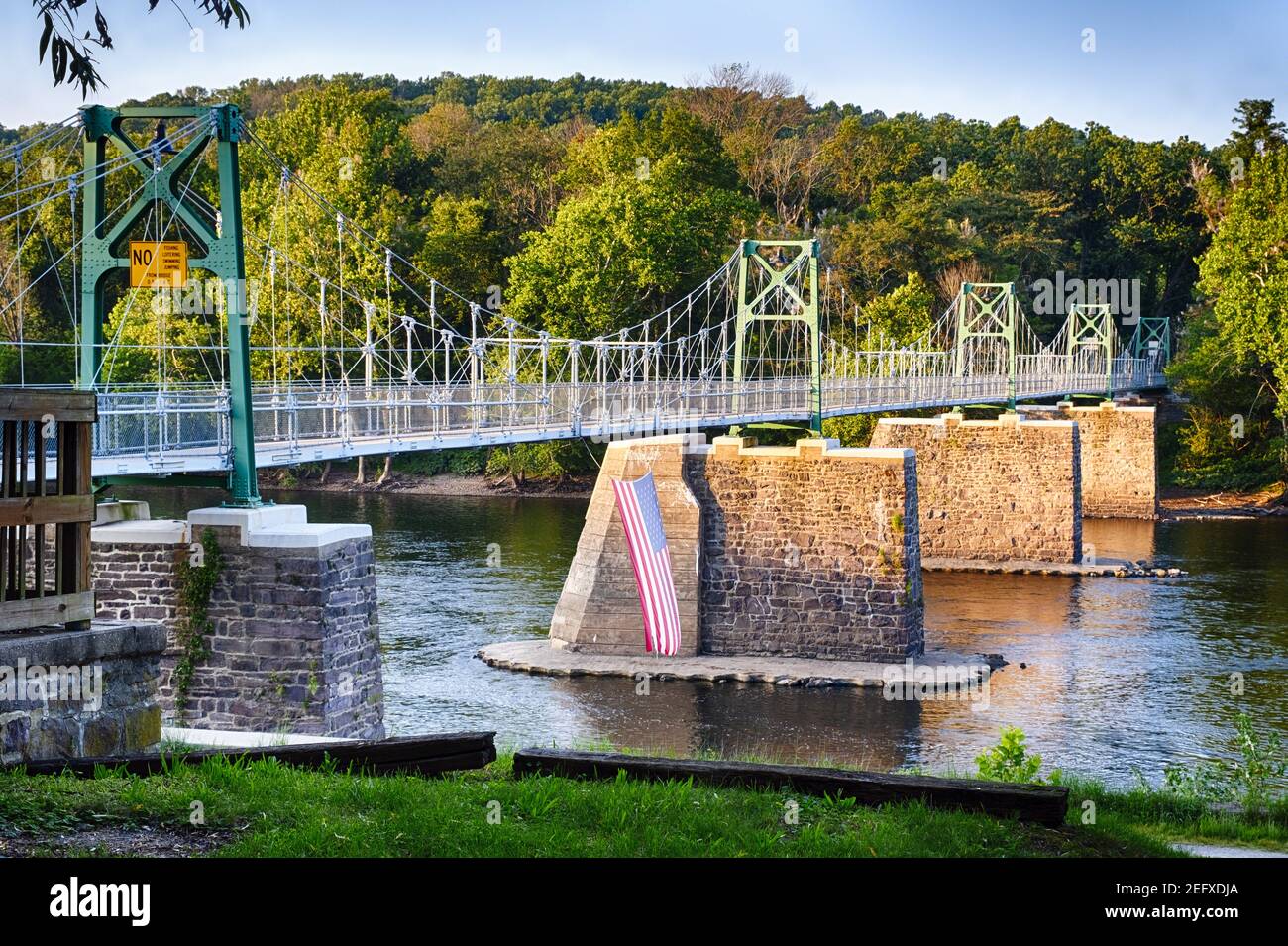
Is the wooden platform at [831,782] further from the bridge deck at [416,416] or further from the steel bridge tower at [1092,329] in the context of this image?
the steel bridge tower at [1092,329]

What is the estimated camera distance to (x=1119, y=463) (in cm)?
5469

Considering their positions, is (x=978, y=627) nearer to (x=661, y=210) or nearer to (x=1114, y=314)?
(x=661, y=210)

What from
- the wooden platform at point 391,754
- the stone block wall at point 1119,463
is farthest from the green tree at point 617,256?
the wooden platform at point 391,754

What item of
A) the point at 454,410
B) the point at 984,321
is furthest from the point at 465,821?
the point at 984,321

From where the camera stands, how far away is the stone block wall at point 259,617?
15469 mm

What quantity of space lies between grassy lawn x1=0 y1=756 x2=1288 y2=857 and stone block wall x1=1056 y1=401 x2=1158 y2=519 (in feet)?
155

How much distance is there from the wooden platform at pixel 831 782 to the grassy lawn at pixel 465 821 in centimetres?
12

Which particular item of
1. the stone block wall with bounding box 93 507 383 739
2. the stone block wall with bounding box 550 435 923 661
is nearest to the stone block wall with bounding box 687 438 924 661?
the stone block wall with bounding box 550 435 923 661

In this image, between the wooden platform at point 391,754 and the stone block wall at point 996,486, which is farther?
the stone block wall at point 996,486

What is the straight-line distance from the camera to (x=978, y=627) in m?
32.2

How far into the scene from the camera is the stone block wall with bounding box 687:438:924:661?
27.7 m

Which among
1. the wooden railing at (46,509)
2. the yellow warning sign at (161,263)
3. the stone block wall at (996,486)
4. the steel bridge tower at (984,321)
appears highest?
the steel bridge tower at (984,321)

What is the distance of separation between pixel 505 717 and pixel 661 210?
31449 mm

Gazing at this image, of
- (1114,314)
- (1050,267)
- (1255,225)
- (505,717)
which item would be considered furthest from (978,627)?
(1114,314)
